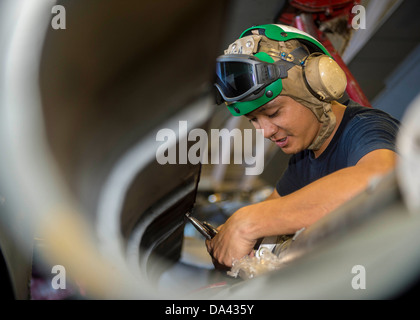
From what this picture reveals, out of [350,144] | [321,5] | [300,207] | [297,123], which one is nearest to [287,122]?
[297,123]

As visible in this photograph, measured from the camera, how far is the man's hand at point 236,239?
67 centimetres

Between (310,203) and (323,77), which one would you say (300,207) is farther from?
(323,77)

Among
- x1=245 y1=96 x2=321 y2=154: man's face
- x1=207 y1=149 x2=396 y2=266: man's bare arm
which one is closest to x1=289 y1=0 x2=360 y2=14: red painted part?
x1=245 y1=96 x2=321 y2=154: man's face

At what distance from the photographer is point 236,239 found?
0.68m

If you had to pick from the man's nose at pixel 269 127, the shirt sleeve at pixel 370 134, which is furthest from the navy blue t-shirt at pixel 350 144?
the man's nose at pixel 269 127

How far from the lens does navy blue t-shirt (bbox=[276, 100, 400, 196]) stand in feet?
2.27

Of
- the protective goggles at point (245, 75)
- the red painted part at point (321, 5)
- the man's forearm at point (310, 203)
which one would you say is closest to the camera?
the man's forearm at point (310, 203)

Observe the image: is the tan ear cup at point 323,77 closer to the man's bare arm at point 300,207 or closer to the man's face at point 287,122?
the man's face at point 287,122

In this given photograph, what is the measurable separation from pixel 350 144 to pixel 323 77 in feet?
0.46

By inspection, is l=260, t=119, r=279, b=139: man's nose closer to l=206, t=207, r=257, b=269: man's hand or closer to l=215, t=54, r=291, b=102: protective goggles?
l=215, t=54, r=291, b=102: protective goggles

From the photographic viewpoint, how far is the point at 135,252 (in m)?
1.02

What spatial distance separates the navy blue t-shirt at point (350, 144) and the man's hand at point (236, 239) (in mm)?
228

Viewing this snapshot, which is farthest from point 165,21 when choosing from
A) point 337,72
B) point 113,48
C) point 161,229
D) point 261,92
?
point 161,229

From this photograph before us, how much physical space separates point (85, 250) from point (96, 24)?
0.37 metres
